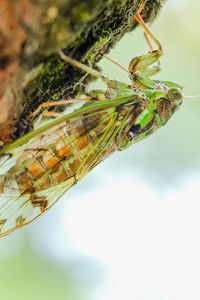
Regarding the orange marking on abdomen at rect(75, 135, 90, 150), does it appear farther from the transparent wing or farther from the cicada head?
the cicada head

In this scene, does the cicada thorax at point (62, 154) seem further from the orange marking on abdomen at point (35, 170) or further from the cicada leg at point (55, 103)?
the cicada leg at point (55, 103)

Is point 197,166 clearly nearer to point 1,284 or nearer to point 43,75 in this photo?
point 1,284

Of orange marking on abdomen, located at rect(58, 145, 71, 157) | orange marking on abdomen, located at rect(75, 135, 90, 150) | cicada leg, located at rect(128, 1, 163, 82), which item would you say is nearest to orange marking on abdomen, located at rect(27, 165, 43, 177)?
orange marking on abdomen, located at rect(58, 145, 71, 157)

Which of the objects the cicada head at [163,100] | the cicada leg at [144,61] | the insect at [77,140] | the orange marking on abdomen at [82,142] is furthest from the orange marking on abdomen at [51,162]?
the cicada leg at [144,61]

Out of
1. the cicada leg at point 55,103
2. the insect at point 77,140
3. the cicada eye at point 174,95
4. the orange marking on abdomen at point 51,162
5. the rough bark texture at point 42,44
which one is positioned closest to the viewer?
the rough bark texture at point 42,44

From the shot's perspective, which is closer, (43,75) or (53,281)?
(43,75)

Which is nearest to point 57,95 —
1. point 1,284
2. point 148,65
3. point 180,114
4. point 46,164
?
point 46,164

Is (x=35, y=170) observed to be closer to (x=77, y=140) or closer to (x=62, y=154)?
(x=62, y=154)
